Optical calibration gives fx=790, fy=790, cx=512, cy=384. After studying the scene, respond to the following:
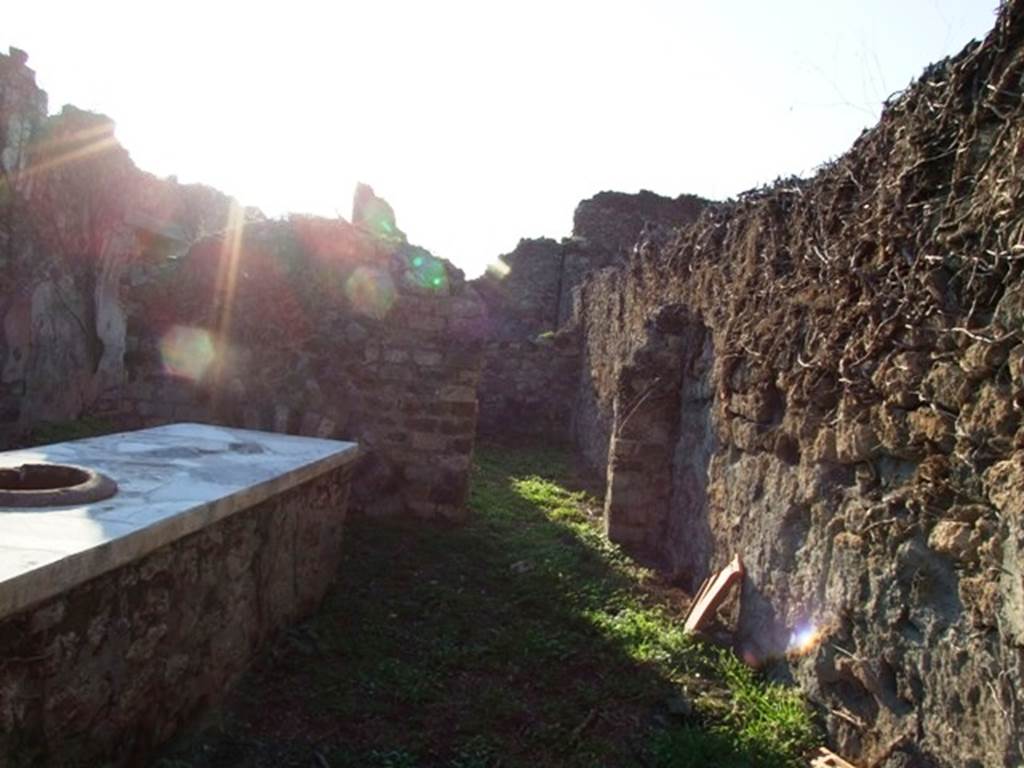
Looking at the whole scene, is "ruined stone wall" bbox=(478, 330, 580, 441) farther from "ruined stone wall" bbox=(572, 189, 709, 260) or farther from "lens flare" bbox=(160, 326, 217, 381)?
"ruined stone wall" bbox=(572, 189, 709, 260)

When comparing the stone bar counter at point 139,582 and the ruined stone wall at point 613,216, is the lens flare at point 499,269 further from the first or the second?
the stone bar counter at point 139,582

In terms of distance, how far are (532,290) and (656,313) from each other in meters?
10.7

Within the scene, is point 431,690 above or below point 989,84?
below

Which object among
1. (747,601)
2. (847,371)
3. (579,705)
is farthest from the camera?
(747,601)

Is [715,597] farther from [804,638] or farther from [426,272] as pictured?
[426,272]

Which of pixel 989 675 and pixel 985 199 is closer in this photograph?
pixel 989 675

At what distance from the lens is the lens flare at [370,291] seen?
6055 mm

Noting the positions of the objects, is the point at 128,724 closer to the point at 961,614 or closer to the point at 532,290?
the point at 961,614

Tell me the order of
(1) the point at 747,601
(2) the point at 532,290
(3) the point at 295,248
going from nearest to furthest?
1. (1) the point at 747,601
2. (3) the point at 295,248
3. (2) the point at 532,290

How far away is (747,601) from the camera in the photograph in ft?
12.5

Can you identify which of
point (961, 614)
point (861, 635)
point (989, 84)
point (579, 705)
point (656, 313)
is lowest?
point (579, 705)

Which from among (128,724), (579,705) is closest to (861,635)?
(579,705)

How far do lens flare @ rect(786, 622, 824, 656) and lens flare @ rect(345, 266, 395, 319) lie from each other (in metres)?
3.85

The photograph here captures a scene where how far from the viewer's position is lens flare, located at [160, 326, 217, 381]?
6.12 m
